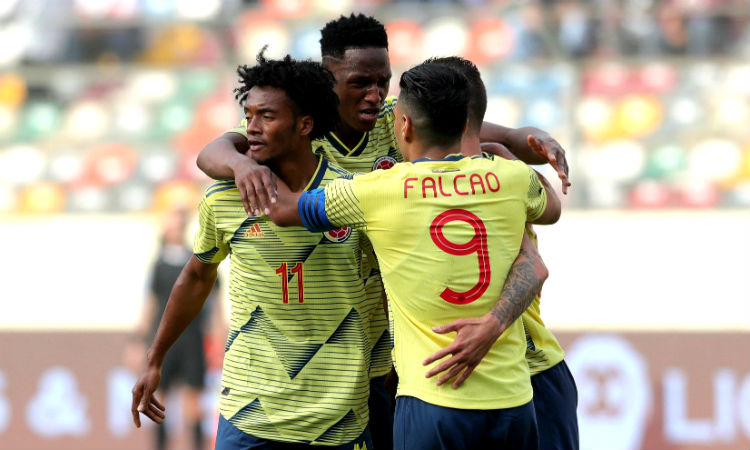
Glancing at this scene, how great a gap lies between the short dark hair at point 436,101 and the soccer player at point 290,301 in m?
0.47

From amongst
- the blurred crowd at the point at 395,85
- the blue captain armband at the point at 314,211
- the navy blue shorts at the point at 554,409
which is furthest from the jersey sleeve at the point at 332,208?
the blurred crowd at the point at 395,85

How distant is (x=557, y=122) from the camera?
11.0m

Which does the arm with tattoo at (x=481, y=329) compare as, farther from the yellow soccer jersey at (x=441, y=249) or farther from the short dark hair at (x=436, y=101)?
the short dark hair at (x=436, y=101)

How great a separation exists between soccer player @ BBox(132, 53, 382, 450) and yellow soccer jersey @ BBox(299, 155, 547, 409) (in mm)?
357

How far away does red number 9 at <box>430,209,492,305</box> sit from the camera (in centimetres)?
314

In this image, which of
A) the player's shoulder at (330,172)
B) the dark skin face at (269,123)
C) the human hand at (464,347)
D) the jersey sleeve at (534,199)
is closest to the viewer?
the human hand at (464,347)

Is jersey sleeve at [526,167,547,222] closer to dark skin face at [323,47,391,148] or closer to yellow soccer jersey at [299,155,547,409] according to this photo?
yellow soccer jersey at [299,155,547,409]

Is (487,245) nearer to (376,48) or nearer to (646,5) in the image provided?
(376,48)

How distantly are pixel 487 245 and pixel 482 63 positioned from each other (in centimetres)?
862

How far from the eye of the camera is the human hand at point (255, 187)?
330cm

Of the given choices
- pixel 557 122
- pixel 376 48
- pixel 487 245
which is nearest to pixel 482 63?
pixel 557 122

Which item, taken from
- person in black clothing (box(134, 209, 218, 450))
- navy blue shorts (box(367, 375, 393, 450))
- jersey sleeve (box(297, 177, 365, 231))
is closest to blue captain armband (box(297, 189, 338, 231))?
jersey sleeve (box(297, 177, 365, 231))

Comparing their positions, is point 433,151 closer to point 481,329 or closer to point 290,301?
point 481,329

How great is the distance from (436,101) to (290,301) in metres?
0.85
